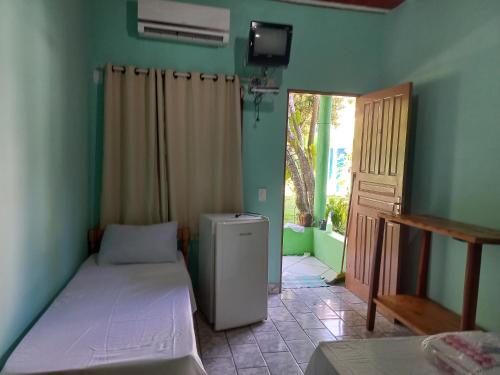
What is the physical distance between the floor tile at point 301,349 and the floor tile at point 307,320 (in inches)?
10.0

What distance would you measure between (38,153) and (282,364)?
201 cm

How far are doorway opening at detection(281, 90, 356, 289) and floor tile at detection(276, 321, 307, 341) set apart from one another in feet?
7.45

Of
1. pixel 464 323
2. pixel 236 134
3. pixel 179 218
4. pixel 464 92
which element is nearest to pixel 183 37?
pixel 236 134

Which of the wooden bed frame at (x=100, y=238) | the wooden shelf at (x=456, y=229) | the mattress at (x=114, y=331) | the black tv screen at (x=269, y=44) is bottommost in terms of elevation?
the mattress at (x=114, y=331)

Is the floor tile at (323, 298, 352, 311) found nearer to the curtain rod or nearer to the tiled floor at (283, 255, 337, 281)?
the tiled floor at (283, 255, 337, 281)

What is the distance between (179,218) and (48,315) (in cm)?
148

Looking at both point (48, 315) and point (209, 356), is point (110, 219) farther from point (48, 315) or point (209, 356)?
point (209, 356)

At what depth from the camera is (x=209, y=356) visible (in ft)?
7.79

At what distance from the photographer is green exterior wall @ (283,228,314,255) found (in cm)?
515

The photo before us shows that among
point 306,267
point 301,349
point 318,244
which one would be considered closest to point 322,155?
point 318,244

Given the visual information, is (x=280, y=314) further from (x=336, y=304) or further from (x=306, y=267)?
(x=306, y=267)

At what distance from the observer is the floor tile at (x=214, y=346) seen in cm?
240

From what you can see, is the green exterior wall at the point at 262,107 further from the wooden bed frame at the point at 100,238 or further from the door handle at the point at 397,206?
the door handle at the point at 397,206

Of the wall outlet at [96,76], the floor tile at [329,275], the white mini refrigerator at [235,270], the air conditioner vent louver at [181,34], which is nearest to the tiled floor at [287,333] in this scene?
the white mini refrigerator at [235,270]
